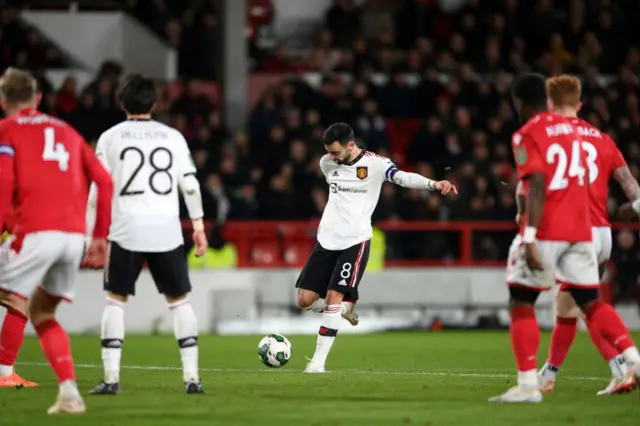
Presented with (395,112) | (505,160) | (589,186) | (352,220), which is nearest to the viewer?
(589,186)

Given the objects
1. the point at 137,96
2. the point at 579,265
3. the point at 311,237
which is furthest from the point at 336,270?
the point at 311,237

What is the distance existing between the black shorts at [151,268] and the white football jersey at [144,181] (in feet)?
0.21

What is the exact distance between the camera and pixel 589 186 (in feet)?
31.3

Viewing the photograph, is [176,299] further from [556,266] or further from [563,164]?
[563,164]

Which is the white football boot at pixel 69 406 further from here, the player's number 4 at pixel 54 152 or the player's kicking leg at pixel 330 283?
the player's kicking leg at pixel 330 283

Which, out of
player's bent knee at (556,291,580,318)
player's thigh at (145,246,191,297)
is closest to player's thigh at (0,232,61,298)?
player's thigh at (145,246,191,297)

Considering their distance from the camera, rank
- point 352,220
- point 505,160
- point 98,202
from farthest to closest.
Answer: point 505,160, point 352,220, point 98,202

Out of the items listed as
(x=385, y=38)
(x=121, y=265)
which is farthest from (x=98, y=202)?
(x=385, y=38)

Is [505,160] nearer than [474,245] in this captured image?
No

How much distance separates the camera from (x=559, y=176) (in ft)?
30.1

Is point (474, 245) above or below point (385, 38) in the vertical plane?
below

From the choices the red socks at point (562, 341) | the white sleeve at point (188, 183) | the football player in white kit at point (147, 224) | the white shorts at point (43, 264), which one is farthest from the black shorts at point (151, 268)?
the red socks at point (562, 341)

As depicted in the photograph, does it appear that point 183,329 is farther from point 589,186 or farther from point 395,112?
point 395,112

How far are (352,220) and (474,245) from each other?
9253 millimetres
